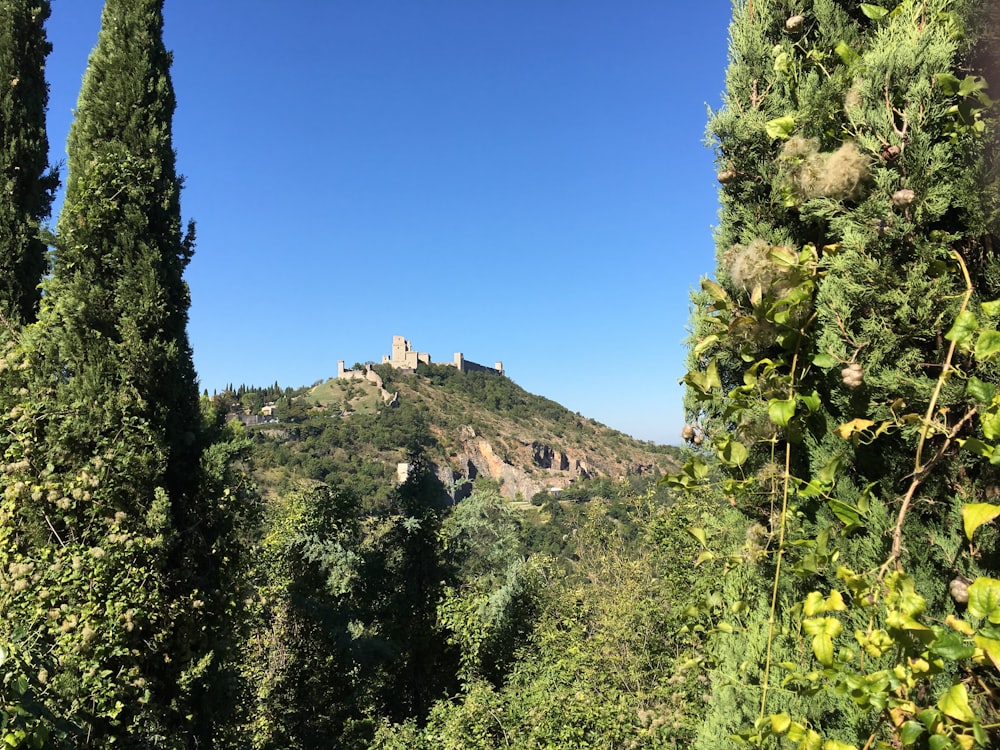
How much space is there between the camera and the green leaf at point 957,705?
0.73 meters

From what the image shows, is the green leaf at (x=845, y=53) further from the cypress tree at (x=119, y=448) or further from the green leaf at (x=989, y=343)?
the cypress tree at (x=119, y=448)

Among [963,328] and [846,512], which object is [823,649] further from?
[963,328]

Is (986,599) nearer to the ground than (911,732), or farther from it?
farther from it

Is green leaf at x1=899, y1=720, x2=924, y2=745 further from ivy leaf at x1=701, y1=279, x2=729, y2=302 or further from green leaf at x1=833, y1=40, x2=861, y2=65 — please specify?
green leaf at x1=833, y1=40, x2=861, y2=65

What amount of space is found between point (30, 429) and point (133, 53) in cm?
350

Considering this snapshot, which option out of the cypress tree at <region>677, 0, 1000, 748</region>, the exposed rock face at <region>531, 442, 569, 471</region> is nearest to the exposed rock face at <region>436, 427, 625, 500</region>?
the exposed rock face at <region>531, 442, 569, 471</region>

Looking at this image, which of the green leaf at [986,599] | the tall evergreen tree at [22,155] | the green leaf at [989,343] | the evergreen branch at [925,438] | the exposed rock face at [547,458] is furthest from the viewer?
the exposed rock face at [547,458]

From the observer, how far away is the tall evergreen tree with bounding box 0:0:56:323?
17.0 ft

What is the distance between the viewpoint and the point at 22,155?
5414mm

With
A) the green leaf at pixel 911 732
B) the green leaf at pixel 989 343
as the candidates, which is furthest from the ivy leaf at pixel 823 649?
the green leaf at pixel 989 343

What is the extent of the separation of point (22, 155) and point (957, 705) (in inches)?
304

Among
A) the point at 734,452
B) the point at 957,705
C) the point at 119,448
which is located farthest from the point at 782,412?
the point at 119,448

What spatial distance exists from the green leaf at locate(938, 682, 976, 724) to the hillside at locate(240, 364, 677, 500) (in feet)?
128

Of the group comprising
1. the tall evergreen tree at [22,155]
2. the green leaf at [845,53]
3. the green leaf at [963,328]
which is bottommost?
the green leaf at [963,328]
